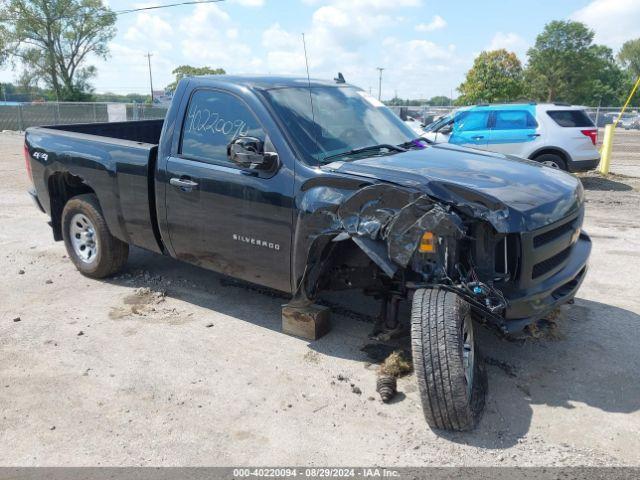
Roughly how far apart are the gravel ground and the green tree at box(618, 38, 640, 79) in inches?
4341

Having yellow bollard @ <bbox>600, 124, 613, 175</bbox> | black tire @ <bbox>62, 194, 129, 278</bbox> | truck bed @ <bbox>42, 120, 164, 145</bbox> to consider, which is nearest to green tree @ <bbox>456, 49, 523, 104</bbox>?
yellow bollard @ <bbox>600, 124, 613, 175</bbox>

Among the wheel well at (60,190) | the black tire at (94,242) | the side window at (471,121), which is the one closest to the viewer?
the black tire at (94,242)

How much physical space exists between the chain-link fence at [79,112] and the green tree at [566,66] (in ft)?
189

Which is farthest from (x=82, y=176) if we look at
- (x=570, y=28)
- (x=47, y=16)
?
(x=570, y=28)

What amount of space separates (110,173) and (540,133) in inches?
374

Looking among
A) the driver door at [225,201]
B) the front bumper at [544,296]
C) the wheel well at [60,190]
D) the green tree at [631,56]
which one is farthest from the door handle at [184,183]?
the green tree at [631,56]

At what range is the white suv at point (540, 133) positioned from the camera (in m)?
11.9

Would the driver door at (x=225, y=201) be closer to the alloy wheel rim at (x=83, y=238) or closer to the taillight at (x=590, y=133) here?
the alloy wheel rim at (x=83, y=238)

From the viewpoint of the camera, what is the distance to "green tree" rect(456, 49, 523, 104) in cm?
5175

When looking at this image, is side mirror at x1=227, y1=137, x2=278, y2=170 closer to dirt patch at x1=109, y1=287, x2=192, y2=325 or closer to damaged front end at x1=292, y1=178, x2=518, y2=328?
damaged front end at x1=292, y1=178, x2=518, y2=328

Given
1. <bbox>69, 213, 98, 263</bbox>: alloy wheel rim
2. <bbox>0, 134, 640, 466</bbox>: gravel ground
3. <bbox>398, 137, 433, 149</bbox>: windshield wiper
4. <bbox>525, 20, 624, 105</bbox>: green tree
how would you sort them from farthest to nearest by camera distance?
<bbox>525, 20, 624, 105</bbox>: green tree < <bbox>69, 213, 98, 263</bbox>: alloy wheel rim < <bbox>398, 137, 433, 149</bbox>: windshield wiper < <bbox>0, 134, 640, 466</bbox>: gravel ground

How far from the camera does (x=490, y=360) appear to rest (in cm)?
423

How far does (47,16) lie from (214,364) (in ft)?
188

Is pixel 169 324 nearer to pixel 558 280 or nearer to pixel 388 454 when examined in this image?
pixel 388 454
